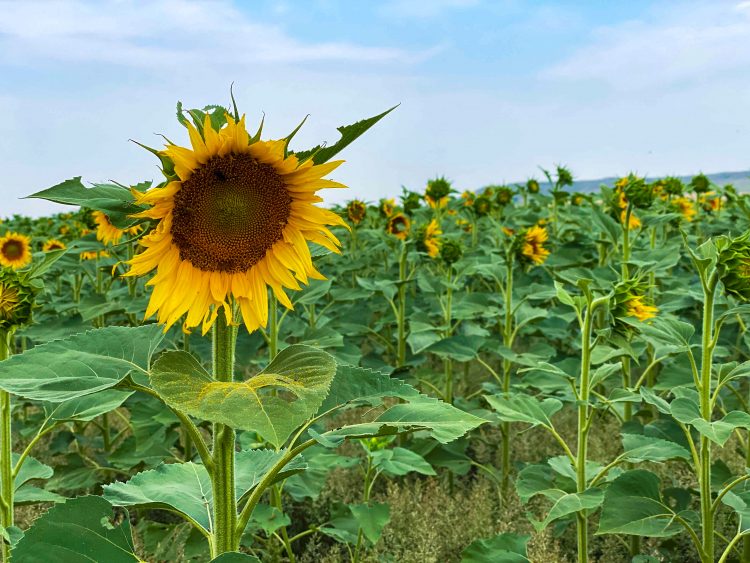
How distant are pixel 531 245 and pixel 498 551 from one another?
6.08 feet

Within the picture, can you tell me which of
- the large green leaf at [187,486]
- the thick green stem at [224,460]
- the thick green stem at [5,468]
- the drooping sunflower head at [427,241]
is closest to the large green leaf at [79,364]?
the thick green stem at [224,460]

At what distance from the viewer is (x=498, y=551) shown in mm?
1886

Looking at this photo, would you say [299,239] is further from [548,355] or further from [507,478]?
[507,478]

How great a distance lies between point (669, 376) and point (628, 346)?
1.74 ft

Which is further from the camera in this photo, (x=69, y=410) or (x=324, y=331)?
(x=324, y=331)

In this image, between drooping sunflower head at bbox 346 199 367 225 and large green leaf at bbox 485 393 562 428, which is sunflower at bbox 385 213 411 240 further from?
large green leaf at bbox 485 393 562 428

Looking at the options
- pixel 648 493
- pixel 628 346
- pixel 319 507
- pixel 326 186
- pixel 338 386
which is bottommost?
pixel 319 507

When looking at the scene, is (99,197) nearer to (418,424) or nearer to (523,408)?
(418,424)

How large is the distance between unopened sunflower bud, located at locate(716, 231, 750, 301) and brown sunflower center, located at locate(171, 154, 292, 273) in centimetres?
117

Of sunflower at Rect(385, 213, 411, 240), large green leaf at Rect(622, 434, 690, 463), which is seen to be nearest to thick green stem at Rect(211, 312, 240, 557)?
large green leaf at Rect(622, 434, 690, 463)

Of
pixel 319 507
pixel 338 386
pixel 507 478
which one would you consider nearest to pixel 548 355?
pixel 507 478

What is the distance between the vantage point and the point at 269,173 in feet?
3.30

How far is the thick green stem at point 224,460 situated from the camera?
973 millimetres

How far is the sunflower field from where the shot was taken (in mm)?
941
